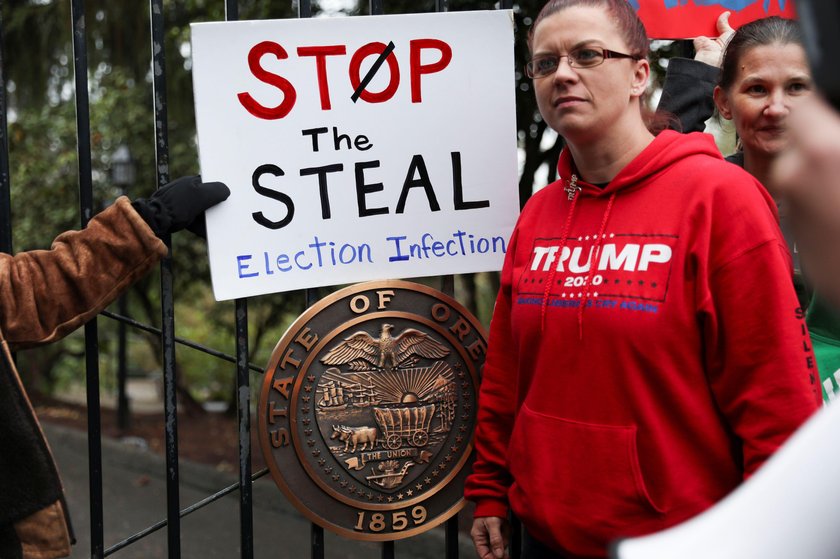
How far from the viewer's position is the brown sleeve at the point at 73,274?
2105 millimetres

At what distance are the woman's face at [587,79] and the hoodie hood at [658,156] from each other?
0.11 metres

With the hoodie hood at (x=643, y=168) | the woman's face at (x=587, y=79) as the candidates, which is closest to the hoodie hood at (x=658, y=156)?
the hoodie hood at (x=643, y=168)

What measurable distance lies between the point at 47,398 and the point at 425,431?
1072cm

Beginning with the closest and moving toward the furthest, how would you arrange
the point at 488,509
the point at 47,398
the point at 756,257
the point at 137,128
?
the point at 756,257 < the point at 488,509 < the point at 137,128 < the point at 47,398

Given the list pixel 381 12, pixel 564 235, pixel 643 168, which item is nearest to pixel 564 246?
pixel 564 235

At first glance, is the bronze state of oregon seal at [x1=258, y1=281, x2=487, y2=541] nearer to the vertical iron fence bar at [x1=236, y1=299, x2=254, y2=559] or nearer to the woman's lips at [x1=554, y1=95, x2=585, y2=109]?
the vertical iron fence bar at [x1=236, y1=299, x2=254, y2=559]

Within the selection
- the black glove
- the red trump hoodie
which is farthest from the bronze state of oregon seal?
the red trump hoodie

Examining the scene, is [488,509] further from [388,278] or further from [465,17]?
[465,17]

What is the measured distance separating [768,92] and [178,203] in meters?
1.51

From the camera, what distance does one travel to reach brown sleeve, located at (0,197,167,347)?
2.11 metres

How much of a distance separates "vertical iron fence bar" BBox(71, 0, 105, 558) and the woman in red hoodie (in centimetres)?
112

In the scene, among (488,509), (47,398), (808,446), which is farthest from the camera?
(47,398)

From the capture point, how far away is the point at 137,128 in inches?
365

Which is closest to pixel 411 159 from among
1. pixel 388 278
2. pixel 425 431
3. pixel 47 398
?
pixel 388 278
